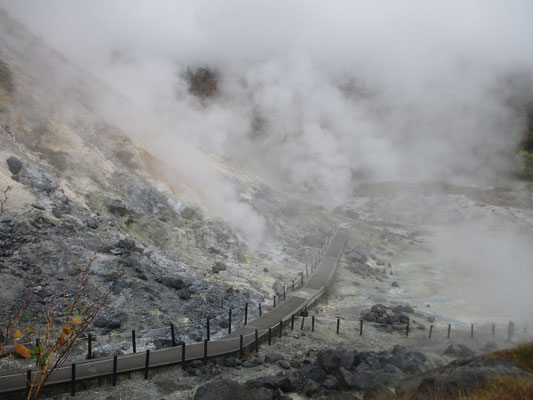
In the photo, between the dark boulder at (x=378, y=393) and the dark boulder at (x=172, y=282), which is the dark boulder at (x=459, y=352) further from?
the dark boulder at (x=172, y=282)

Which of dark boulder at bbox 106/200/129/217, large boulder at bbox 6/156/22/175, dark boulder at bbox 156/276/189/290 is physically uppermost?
large boulder at bbox 6/156/22/175

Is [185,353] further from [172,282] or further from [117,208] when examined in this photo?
[117,208]

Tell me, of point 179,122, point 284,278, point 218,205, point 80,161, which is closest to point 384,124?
point 179,122

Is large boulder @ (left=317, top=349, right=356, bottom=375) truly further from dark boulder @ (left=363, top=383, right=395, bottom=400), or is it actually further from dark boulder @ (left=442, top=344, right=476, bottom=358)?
dark boulder @ (left=442, top=344, right=476, bottom=358)

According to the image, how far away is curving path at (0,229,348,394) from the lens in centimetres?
962

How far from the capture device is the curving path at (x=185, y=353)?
9.62 metres

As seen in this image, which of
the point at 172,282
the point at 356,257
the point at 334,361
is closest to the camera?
the point at 334,361

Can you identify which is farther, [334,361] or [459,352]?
[459,352]

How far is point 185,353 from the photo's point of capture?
39.5 feet

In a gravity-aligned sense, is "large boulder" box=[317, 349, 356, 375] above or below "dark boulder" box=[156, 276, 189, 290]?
below

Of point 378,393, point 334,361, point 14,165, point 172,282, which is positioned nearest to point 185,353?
point 334,361

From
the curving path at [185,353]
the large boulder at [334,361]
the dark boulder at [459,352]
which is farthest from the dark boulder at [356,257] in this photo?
the large boulder at [334,361]

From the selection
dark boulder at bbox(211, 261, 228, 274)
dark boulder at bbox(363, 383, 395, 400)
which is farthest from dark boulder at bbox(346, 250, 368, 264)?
dark boulder at bbox(363, 383, 395, 400)

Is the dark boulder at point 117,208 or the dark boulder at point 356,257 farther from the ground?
the dark boulder at point 117,208
